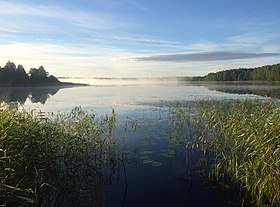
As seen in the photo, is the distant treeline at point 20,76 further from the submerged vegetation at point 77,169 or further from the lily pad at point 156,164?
the lily pad at point 156,164

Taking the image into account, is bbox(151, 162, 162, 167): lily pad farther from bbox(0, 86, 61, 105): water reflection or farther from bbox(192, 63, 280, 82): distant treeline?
bbox(192, 63, 280, 82): distant treeline

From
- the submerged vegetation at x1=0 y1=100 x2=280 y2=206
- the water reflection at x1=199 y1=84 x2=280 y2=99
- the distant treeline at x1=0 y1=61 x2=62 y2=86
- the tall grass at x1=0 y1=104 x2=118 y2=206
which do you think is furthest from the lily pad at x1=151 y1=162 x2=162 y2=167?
the distant treeline at x1=0 y1=61 x2=62 y2=86

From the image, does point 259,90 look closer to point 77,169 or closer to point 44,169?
point 77,169

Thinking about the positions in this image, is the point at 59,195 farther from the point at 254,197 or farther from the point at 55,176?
the point at 254,197

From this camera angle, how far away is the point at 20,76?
89.9 meters

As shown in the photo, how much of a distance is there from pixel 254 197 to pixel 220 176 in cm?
158

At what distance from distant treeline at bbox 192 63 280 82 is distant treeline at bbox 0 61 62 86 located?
107m

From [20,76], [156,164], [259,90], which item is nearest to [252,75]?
[259,90]

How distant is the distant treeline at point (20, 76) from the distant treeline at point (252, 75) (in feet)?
350

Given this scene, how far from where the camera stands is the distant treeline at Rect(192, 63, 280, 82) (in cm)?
10195

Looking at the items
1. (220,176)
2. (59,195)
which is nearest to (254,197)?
(220,176)

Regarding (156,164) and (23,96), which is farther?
(23,96)

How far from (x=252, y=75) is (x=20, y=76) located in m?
119

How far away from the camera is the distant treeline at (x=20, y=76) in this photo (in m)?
84.3
